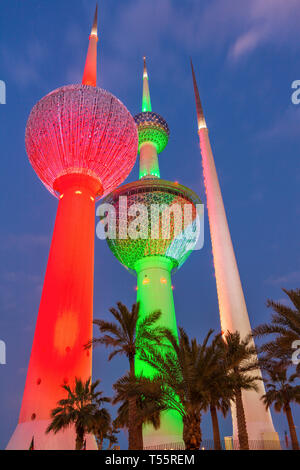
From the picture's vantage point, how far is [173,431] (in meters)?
29.9

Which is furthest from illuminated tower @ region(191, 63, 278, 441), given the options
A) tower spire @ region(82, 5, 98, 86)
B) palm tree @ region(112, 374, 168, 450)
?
tower spire @ region(82, 5, 98, 86)

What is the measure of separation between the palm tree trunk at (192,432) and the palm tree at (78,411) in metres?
4.35

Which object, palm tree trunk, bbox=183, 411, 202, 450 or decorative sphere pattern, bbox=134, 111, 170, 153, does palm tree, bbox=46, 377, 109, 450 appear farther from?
decorative sphere pattern, bbox=134, 111, 170, 153

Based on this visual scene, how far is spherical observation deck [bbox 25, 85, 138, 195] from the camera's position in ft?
88.5

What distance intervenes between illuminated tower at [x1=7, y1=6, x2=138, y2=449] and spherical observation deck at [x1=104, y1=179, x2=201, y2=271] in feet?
22.5

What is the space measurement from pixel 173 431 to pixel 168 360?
16.7m

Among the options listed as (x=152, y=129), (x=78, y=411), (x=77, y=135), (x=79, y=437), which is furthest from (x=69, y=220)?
(x=152, y=129)

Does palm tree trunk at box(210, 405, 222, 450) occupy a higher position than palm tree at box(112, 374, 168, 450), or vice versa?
palm tree at box(112, 374, 168, 450)

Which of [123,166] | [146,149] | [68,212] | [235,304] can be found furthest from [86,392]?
[146,149]

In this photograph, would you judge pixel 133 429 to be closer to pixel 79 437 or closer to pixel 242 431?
pixel 79 437

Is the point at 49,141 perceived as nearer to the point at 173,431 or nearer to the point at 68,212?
the point at 68,212

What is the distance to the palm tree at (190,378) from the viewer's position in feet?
49.4

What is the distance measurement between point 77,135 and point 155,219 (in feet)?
43.3

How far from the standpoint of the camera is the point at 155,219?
1490 inches
